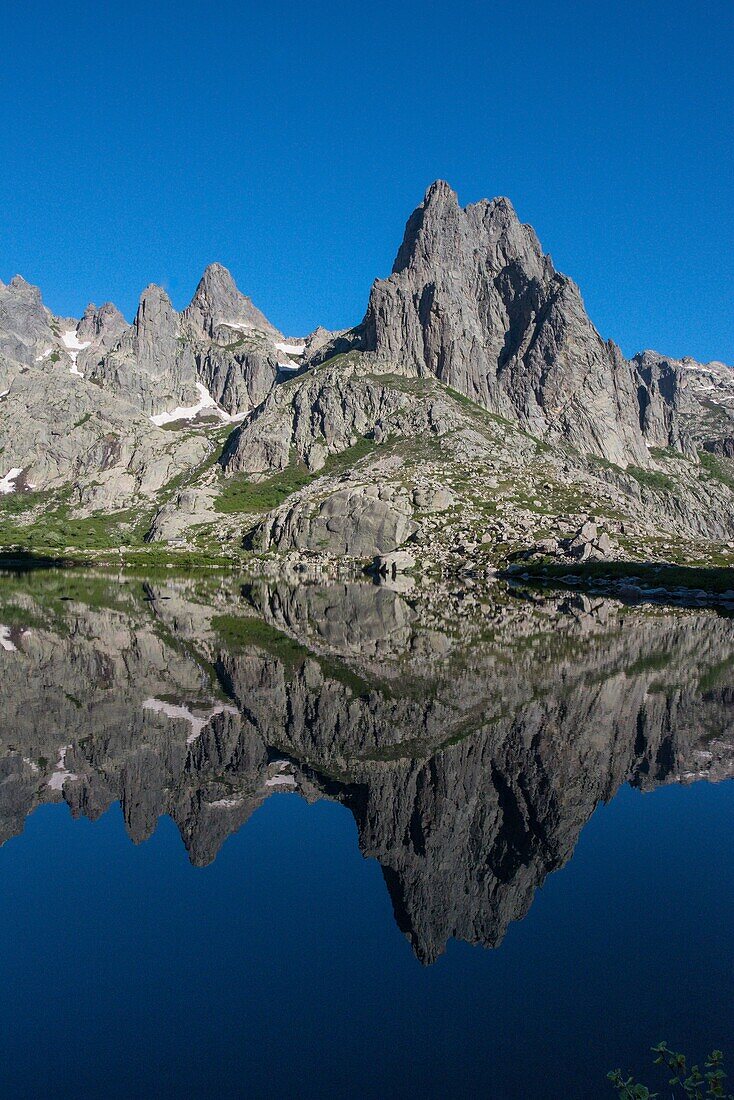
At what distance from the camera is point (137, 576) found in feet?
398

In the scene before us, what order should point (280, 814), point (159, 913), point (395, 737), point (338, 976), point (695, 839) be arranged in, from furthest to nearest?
1. point (395, 737)
2. point (280, 814)
3. point (695, 839)
4. point (159, 913)
5. point (338, 976)

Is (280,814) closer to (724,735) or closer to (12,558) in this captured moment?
(724,735)

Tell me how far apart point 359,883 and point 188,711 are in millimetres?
15313

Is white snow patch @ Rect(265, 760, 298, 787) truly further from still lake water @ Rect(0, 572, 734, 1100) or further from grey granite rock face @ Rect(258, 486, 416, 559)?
grey granite rock face @ Rect(258, 486, 416, 559)

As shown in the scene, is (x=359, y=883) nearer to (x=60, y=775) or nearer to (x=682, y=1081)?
(x=682, y=1081)

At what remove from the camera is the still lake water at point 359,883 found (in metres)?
10.5

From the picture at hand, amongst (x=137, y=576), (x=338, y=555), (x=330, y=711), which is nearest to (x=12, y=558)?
(x=137, y=576)

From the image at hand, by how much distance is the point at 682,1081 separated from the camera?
9398mm

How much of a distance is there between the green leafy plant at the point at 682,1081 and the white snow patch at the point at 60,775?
1790cm

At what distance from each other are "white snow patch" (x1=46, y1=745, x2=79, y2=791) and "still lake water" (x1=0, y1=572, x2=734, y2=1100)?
0.15m

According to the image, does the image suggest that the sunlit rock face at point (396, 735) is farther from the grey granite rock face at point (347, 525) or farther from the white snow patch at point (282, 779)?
the grey granite rock face at point (347, 525)

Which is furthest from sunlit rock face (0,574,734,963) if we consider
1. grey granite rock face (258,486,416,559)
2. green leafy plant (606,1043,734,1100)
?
grey granite rock face (258,486,416,559)

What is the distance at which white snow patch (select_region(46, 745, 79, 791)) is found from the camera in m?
20.9

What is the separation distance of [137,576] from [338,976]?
117488mm
